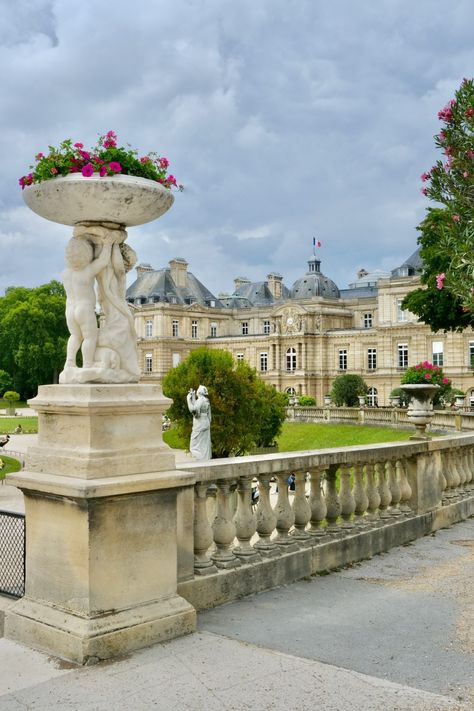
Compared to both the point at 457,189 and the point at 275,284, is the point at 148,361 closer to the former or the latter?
the point at 275,284

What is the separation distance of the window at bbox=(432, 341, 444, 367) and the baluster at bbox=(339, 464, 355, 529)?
62.7 meters

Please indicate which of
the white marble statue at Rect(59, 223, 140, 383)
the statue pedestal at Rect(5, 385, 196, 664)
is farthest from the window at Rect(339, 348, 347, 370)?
the statue pedestal at Rect(5, 385, 196, 664)

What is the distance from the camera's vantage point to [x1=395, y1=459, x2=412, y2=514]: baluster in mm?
7645

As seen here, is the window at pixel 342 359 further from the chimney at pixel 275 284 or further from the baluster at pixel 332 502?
the baluster at pixel 332 502

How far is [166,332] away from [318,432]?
43126mm

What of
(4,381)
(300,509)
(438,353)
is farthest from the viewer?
(4,381)

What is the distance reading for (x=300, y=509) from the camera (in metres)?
6.03

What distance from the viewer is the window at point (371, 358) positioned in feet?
245

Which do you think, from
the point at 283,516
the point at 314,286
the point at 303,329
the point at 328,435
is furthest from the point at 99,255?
the point at 314,286

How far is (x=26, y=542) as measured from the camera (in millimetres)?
4492

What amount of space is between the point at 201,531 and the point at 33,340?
76.3 meters

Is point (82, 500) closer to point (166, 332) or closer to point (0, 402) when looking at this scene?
point (0, 402)

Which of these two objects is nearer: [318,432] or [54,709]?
[54,709]

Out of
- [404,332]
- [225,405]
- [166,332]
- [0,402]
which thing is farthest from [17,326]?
[225,405]
